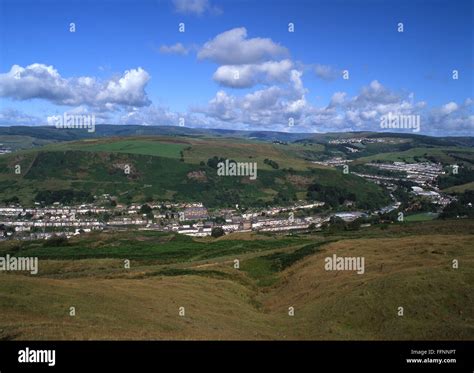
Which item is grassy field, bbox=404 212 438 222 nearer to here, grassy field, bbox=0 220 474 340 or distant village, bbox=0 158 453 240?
distant village, bbox=0 158 453 240

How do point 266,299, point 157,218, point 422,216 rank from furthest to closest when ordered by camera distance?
point 157,218
point 422,216
point 266,299

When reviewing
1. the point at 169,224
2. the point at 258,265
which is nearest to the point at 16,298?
the point at 258,265

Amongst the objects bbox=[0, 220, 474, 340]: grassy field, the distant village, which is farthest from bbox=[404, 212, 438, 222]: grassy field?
bbox=[0, 220, 474, 340]: grassy field

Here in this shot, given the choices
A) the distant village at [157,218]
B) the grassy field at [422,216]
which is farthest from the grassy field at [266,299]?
the grassy field at [422,216]

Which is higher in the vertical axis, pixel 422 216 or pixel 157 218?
pixel 422 216

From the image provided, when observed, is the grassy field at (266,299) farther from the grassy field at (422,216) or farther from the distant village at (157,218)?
the grassy field at (422,216)

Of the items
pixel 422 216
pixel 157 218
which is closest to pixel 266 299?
pixel 157 218

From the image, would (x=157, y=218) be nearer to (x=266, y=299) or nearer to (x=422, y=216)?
(x=422, y=216)
